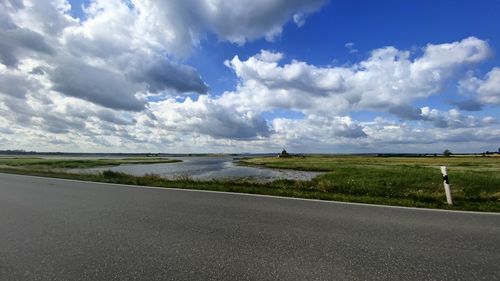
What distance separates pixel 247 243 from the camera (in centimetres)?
570

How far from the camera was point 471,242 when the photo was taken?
18.3ft

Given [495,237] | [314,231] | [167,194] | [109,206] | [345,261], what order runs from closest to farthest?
[345,261] → [495,237] → [314,231] → [109,206] → [167,194]

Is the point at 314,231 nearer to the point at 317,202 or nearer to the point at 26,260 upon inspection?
the point at 317,202

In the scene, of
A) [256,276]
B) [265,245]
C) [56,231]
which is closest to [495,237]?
[265,245]

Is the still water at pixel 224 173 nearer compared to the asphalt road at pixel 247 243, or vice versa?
the asphalt road at pixel 247 243

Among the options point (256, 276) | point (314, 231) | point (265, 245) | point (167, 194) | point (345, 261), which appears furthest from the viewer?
point (167, 194)

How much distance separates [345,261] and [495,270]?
1.96m

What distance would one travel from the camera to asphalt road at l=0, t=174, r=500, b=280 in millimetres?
4422

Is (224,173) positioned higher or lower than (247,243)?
higher

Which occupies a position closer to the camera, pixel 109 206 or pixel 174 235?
pixel 174 235

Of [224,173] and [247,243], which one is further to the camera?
[224,173]

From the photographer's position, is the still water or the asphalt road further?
the still water

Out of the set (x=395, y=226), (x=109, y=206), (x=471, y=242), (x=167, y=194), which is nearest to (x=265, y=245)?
(x=395, y=226)

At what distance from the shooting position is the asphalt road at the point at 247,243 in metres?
4.42
